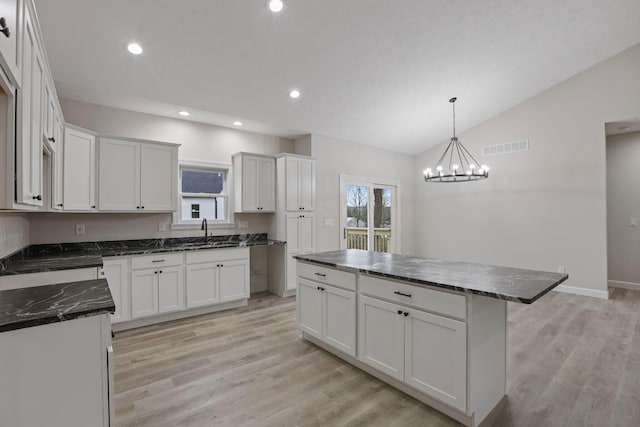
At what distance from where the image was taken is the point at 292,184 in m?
5.05

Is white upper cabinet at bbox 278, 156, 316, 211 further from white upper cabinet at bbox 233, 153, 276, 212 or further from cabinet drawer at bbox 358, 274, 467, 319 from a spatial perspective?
cabinet drawer at bbox 358, 274, 467, 319

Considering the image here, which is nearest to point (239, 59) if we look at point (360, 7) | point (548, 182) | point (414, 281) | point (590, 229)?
point (360, 7)

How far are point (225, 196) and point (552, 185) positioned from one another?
218 inches

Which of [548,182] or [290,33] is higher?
[290,33]

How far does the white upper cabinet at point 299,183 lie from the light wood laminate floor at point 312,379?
1.96 m

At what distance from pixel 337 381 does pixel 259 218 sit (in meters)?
3.33

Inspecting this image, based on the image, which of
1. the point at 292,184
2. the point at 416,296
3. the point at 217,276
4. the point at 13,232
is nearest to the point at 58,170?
the point at 13,232

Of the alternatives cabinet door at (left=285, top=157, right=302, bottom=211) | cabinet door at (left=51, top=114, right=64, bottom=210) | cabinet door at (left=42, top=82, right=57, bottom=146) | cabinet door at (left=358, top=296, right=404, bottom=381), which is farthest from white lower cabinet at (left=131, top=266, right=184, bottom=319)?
cabinet door at (left=358, top=296, right=404, bottom=381)

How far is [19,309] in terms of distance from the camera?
144 centimetres

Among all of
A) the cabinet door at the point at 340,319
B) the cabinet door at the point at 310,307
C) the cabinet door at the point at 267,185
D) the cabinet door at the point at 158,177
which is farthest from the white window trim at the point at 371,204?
the cabinet door at the point at 340,319

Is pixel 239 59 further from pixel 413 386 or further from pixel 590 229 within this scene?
pixel 590 229

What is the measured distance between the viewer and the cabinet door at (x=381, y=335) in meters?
2.26

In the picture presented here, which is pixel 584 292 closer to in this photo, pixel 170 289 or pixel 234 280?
pixel 234 280

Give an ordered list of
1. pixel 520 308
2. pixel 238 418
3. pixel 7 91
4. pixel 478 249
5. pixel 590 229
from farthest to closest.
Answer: pixel 478 249, pixel 590 229, pixel 520 308, pixel 238 418, pixel 7 91
